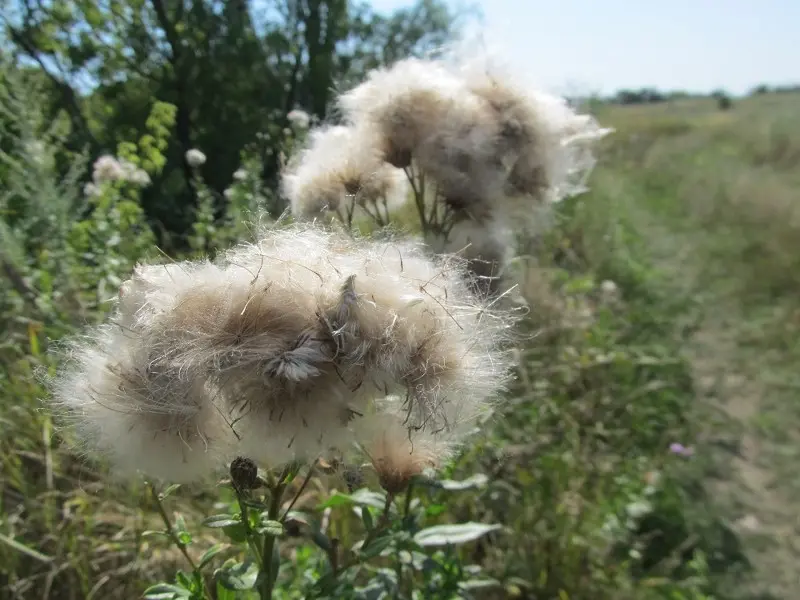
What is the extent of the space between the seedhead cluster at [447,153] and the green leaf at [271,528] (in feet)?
2.88

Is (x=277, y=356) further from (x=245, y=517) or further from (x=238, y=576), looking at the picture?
(x=238, y=576)

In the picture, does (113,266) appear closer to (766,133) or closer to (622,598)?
(622,598)

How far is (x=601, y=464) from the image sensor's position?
311cm

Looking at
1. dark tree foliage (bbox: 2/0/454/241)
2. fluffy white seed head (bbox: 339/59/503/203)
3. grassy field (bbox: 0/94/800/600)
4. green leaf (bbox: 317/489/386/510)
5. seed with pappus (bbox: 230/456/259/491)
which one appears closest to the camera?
seed with pappus (bbox: 230/456/259/491)

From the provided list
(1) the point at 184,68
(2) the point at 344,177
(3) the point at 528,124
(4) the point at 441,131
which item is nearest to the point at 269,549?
(2) the point at 344,177

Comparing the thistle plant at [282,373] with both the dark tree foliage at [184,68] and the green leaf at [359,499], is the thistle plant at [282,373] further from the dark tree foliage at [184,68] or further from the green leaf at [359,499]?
the dark tree foliage at [184,68]

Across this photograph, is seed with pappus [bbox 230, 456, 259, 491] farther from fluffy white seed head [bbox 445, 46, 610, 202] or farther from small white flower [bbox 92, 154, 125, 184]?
small white flower [bbox 92, 154, 125, 184]

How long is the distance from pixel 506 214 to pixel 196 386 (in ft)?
3.90

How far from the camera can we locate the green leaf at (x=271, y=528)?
3.29 ft

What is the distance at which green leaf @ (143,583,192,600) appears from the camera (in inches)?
45.0

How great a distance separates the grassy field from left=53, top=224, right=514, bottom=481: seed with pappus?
0.41 meters

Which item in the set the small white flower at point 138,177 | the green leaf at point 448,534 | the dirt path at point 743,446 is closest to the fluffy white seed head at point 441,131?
the green leaf at point 448,534

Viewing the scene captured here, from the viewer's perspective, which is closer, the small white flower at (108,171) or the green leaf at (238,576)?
the green leaf at (238,576)

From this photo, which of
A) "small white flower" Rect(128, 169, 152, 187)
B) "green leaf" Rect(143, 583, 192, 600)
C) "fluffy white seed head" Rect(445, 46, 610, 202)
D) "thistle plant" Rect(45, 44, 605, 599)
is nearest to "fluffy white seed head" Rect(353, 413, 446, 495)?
"thistle plant" Rect(45, 44, 605, 599)
